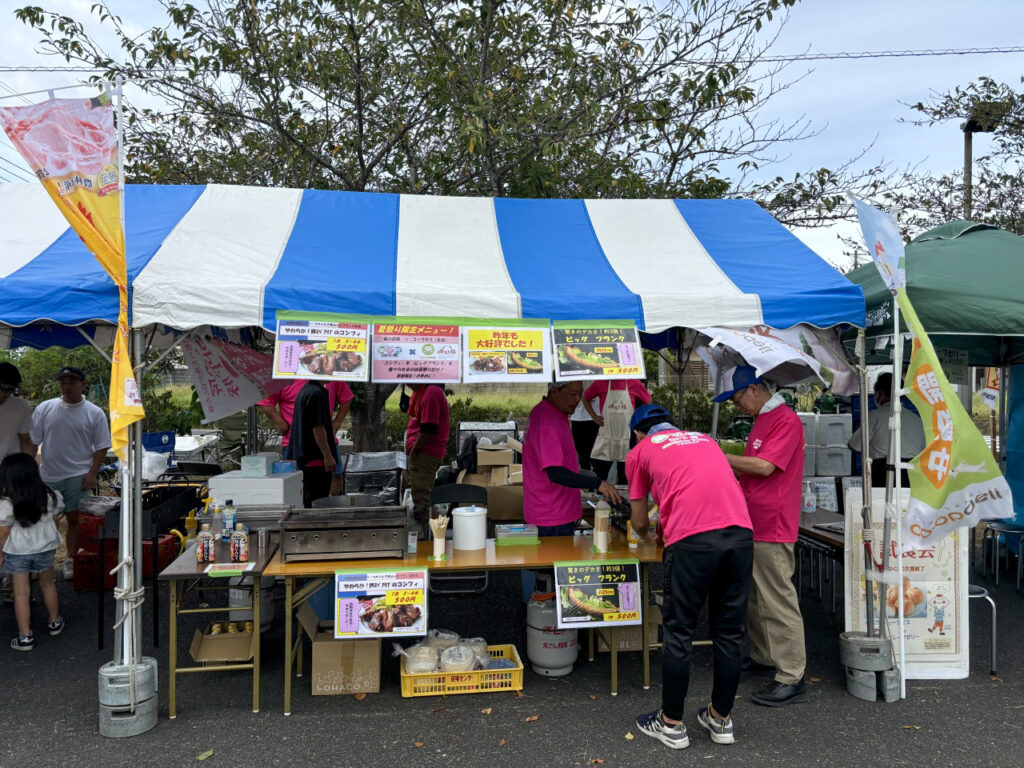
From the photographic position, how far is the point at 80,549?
607 centimetres

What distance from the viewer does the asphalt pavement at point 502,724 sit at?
342cm

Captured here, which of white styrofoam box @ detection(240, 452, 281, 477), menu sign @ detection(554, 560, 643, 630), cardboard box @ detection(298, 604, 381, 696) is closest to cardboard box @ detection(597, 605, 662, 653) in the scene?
menu sign @ detection(554, 560, 643, 630)

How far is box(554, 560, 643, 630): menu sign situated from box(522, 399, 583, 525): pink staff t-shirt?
24.3 inches

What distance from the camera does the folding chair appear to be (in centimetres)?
510

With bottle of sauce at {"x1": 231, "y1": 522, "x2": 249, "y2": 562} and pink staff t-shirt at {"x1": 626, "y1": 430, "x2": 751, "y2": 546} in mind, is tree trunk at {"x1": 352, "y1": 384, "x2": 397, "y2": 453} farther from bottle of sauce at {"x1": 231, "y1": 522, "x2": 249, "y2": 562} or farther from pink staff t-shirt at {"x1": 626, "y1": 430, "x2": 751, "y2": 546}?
pink staff t-shirt at {"x1": 626, "y1": 430, "x2": 751, "y2": 546}

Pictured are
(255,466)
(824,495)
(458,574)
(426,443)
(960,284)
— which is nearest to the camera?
(960,284)

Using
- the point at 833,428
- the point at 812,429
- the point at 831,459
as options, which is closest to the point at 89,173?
the point at 812,429

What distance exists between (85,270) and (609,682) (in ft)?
11.7

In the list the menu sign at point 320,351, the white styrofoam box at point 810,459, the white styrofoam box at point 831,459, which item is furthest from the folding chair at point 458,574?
the white styrofoam box at point 831,459

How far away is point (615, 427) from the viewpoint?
7.89m

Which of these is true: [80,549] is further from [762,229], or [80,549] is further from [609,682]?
[762,229]

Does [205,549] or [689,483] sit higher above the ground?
[689,483]

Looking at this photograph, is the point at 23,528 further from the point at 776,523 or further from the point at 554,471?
the point at 776,523

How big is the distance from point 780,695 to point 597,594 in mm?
1080
